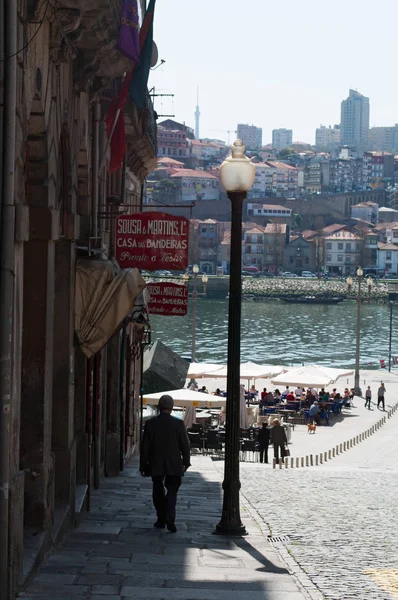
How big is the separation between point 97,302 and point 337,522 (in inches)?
154

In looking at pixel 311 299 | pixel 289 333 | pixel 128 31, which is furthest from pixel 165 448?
pixel 311 299

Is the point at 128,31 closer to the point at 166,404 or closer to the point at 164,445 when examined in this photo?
the point at 166,404

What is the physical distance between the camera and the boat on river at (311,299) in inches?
7042

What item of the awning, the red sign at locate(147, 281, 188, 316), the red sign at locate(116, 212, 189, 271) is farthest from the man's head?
the red sign at locate(147, 281, 188, 316)

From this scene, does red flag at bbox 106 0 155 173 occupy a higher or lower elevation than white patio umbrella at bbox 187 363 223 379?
higher

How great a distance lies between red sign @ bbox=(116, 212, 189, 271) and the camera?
15.7 metres

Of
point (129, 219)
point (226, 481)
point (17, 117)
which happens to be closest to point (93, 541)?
point (226, 481)

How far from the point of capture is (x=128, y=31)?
1315 centimetres

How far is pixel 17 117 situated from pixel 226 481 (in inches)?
200

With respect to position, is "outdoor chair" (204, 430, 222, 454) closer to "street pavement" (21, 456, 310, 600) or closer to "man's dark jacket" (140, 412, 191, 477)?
"street pavement" (21, 456, 310, 600)

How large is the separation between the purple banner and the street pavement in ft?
16.1

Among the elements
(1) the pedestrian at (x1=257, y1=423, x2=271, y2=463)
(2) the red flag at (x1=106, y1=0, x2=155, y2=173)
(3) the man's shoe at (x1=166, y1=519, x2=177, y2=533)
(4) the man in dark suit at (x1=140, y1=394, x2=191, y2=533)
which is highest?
(2) the red flag at (x1=106, y1=0, x2=155, y2=173)

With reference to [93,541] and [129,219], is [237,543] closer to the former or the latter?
[93,541]

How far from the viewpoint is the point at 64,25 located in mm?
10555
